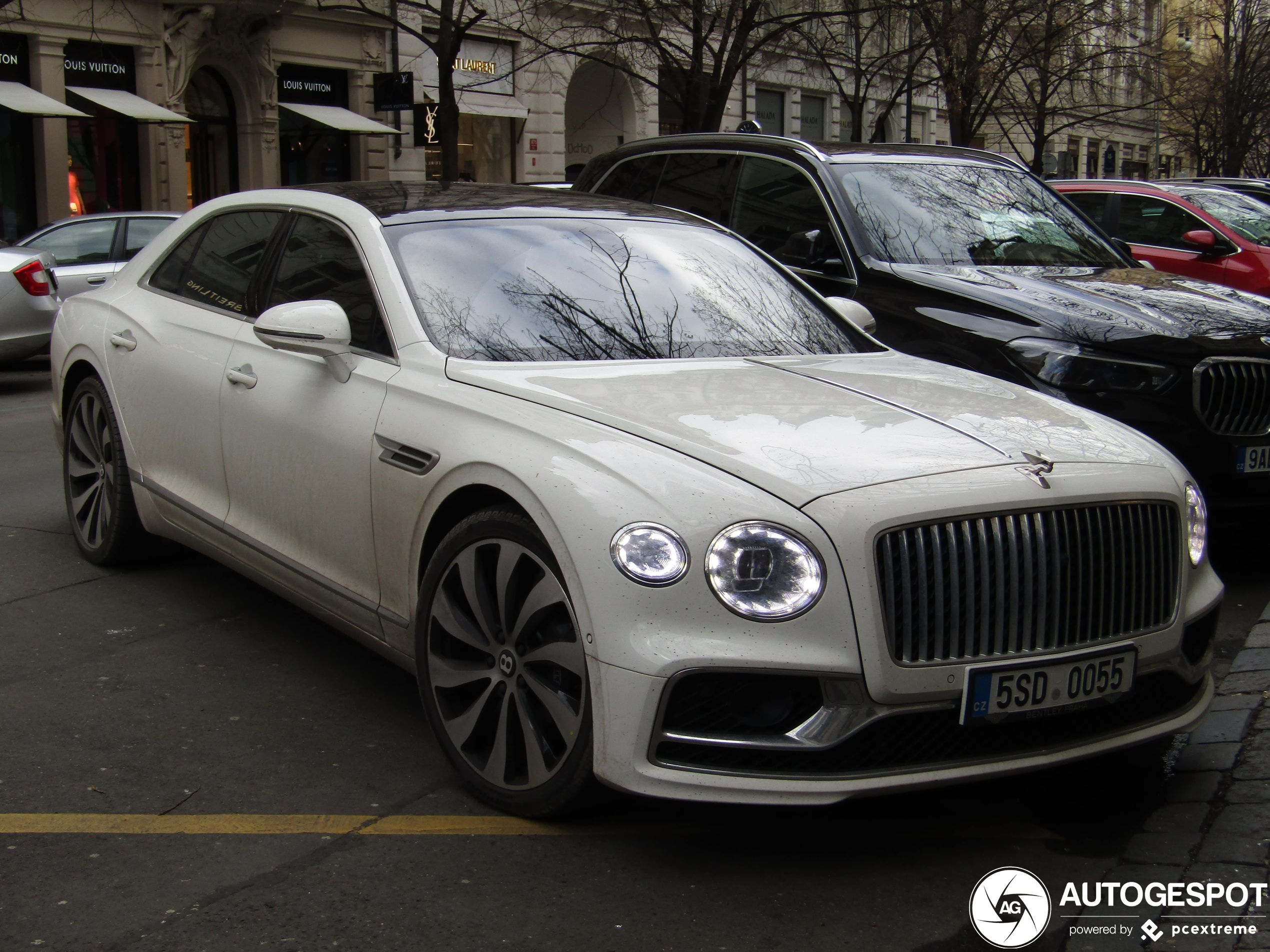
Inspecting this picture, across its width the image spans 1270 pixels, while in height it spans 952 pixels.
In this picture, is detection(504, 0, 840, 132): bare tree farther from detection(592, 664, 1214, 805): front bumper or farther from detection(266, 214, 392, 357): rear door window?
detection(592, 664, 1214, 805): front bumper

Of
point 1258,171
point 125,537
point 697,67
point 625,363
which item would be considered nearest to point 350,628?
point 625,363

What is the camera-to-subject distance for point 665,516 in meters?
3.08

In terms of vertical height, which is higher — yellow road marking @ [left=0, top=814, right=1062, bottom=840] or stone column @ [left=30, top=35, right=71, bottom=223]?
stone column @ [left=30, top=35, right=71, bottom=223]

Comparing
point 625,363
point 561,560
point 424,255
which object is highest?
point 424,255

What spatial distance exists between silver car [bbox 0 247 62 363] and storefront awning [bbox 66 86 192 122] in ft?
36.5

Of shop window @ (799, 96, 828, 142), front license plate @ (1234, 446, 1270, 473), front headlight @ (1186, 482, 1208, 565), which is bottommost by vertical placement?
front license plate @ (1234, 446, 1270, 473)

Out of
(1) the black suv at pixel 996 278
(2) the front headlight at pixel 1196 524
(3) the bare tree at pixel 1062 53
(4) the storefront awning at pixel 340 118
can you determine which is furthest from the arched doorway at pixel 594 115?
(2) the front headlight at pixel 1196 524

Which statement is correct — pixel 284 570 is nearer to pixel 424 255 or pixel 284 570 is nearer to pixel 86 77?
pixel 424 255

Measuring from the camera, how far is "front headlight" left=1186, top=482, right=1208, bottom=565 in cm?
364

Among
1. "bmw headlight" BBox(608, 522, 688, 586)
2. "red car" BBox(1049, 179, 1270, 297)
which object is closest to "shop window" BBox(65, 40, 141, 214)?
"red car" BBox(1049, 179, 1270, 297)

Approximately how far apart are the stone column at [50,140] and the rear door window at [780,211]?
18427 mm

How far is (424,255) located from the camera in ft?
14.1

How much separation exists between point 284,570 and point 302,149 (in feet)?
83.3

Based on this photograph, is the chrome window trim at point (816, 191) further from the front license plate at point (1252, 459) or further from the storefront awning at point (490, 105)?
the storefront awning at point (490, 105)
